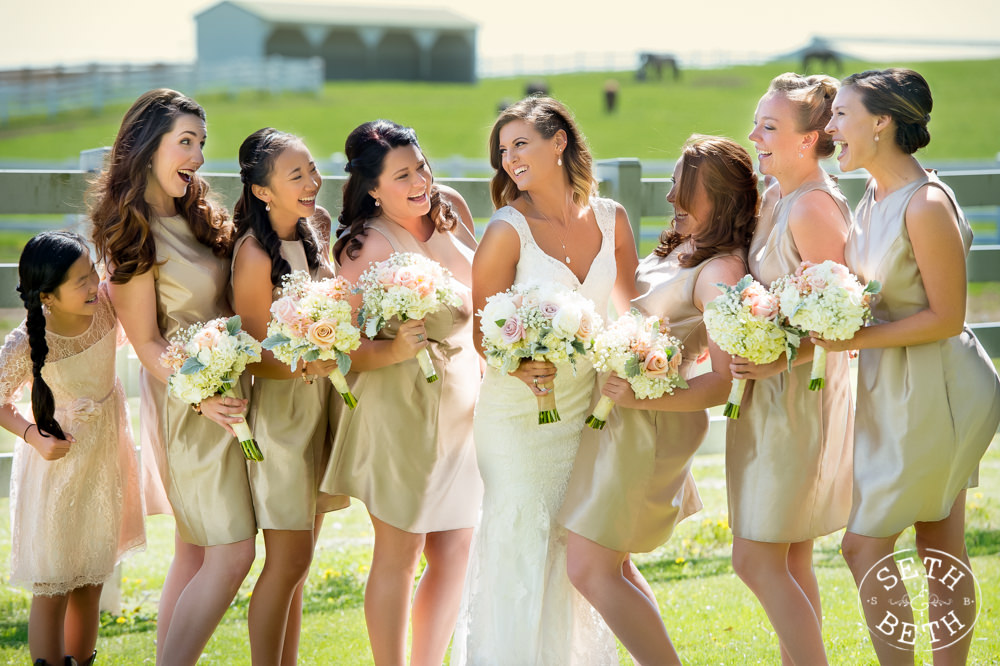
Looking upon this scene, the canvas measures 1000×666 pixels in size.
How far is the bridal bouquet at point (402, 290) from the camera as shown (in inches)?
164

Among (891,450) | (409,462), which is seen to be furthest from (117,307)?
(891,450)

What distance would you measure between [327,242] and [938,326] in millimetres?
2671

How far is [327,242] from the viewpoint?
4.91 meters

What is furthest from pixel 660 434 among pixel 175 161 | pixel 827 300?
pixel 175 161

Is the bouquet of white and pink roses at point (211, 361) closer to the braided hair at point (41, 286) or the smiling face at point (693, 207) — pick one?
the braided hair at point (41, 286)

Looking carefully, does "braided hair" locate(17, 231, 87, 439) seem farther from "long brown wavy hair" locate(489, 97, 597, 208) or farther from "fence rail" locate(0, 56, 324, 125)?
"fence rail" locate(0, 56, 324, 125)

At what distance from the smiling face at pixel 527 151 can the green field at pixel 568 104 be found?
25.5 m

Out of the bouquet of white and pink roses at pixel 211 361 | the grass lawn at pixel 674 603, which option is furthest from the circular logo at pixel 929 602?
the bouquet of white and pink roses at pixel 211 361

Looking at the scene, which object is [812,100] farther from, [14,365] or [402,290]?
[14,365]

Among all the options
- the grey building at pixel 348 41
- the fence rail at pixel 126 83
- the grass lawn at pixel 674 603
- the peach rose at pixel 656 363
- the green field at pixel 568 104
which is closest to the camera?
the peach rose at pixel 656 363

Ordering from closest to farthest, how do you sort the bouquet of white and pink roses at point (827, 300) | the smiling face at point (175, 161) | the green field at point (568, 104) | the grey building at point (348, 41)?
the bouquet of white and pink roses at point (827, 300)
the smiling face at point (175, 161)
the green field at point (568, 104)
the grey building at point (348, 41)

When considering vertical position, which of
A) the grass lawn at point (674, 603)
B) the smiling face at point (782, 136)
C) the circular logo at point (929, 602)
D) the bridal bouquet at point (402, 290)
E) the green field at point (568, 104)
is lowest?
the green field at point (568, 104)

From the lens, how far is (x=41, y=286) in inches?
171

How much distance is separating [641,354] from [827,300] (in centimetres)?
71
